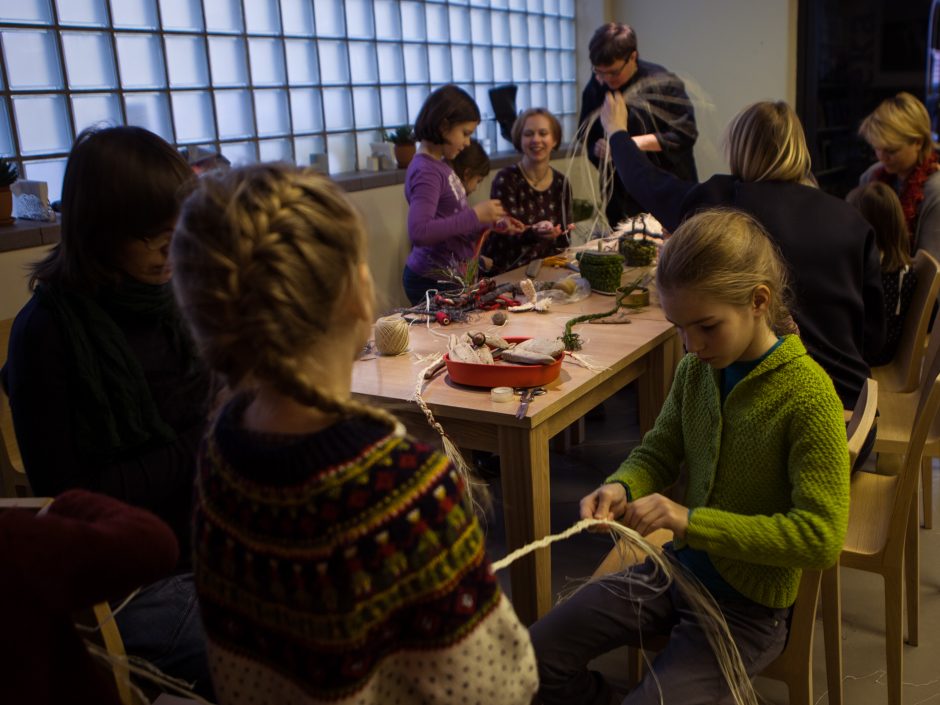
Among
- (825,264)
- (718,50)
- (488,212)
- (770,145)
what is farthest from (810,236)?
(718,50)

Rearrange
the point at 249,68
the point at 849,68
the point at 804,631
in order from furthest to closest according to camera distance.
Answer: the point at 849,68, the point at 249,68, the point at 804,631

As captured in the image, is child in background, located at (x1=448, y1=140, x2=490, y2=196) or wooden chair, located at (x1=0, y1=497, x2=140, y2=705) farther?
child in background, located at (x1=448, y1=140, x2=490, y2=196)

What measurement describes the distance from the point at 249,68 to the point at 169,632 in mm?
2711

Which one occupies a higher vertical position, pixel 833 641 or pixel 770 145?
pixel 770 145

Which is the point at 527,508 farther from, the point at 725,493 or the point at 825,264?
the point at 825,264

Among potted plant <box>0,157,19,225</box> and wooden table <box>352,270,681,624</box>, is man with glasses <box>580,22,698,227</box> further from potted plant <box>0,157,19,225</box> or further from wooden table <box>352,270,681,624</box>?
Answer: potted plant <box>0,157,19,225</box>

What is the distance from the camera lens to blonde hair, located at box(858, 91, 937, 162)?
314 centimetres

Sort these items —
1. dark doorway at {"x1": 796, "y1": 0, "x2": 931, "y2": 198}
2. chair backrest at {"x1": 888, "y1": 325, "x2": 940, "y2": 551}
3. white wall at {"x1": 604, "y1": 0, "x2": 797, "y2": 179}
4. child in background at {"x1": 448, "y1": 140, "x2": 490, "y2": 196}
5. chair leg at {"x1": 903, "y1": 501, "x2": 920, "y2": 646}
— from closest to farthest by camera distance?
chair backrest at {"x1": 888, "y1": 325, "x2": 940, "y2": 551}, chair leg at {"x1": 903, "y1": 501, "x2": 920, "y2": 646}, child in background at {"x1": 448, "y1": 140, "x2": 490, "y2": 196}, dark doorway at {"x1": 796, "y1": 0, "x2": 931, "y2": 198}, white wall at {"x1": 604, "y1": 0, "x2": 797, "y2": 179}

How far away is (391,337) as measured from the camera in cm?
215

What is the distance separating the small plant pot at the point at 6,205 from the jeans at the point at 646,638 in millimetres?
2113

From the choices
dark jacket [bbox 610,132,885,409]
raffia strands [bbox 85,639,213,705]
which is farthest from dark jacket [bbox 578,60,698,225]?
raffia strands [bbox 85,639,213,705]

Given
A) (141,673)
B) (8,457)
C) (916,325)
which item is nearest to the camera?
(141,673)

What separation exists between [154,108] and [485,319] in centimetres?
159

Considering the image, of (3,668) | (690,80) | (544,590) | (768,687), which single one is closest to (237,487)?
(3,668)
